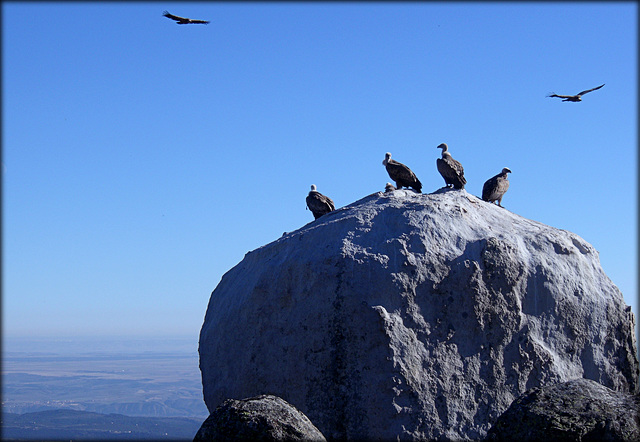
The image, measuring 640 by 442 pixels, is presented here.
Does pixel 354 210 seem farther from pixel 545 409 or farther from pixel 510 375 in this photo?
pixel 545 409

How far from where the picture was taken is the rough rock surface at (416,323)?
12961 mm

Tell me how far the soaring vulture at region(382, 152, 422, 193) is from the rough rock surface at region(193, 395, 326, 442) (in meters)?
7.66

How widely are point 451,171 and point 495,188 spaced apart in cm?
146

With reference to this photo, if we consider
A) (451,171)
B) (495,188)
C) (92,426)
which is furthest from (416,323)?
(92,426)

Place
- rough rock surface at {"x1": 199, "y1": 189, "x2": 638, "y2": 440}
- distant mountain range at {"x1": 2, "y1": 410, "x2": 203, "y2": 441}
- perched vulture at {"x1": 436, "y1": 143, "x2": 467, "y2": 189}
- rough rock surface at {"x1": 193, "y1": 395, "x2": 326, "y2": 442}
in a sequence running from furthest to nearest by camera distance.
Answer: distant mountain range at {"x1": 2, "y1": 410, "x2": 203, "y2": 441}, perched vulture at {"x1": 436, "y1": 143, "x2": 467, "y2": 189}, rough rock surface at {"x1": 199, "y1": 189, "x2": 638, "y2": 440}, rough rock surface at {"x1": 193, "y1": 395, "x2": 326, "y2": 442}

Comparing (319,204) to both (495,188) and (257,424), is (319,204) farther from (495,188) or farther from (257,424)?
(257,424)

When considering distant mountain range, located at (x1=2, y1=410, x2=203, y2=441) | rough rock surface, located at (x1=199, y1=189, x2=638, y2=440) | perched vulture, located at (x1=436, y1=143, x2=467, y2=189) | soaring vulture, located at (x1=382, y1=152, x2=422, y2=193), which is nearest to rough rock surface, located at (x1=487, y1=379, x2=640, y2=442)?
rough rock surface, located at (x1=199, y1=189, x2=638, y2=440)

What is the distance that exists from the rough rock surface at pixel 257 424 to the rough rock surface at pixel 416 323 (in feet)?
9.62

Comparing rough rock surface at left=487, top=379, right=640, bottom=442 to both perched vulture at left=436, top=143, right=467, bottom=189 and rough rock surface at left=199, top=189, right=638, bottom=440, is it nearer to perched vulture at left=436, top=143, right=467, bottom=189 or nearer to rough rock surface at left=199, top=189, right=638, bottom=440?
rough rock surface at left=199, top=189, right=638, bottom=440

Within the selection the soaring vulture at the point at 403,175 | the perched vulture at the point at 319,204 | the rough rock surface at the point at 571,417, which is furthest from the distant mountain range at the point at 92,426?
the rough rock surface at the point at 571,417

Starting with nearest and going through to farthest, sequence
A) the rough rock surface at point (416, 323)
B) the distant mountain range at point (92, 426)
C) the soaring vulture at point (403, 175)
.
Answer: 1. the rough rock surface at point (416, 323)
2. the soaring vulture at point (403, 175)
3. the distant mountain range at point (92, 426)

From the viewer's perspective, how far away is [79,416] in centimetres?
5484

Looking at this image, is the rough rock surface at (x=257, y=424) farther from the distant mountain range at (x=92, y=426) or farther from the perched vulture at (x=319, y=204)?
the distant mountain range at (x=92, y=426)

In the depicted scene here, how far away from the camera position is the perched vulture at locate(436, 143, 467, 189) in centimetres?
1602
